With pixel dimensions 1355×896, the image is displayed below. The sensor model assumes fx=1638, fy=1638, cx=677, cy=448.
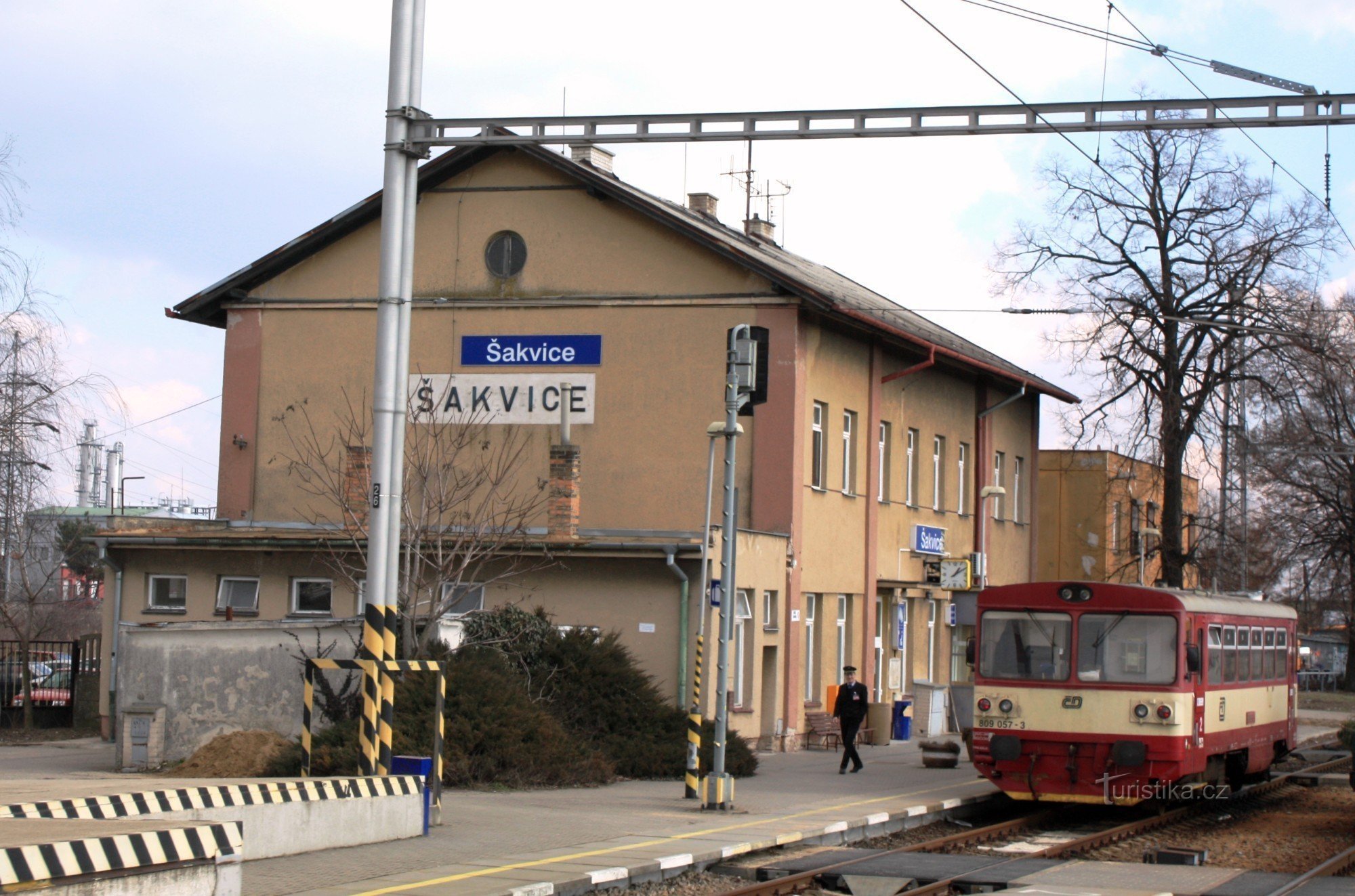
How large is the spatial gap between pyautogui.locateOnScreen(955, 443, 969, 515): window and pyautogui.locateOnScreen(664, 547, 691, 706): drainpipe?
40.1 feet

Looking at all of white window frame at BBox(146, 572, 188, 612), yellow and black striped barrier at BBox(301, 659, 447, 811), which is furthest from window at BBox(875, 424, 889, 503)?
yellow and black striped barrier at BBox(301, 659, 447, 811)

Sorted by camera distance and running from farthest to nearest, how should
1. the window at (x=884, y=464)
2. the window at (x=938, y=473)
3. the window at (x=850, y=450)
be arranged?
1. the window at (x=938, y=473)
2. the window at (x=884, y=464)
3. the window at (x=850, y=450)

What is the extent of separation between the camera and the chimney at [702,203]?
36.4 m

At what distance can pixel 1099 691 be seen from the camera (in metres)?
17.9

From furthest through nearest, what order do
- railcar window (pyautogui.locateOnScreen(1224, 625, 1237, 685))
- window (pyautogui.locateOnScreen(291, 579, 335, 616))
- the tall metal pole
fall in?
window (pyautogui.locateOnScreen(291, 579, 335, 616))
railcar window (pyautogui.locateOnScreen(1224, 625, 1237, 685))
the tall metal pole

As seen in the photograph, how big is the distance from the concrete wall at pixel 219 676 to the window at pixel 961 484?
17.5 metres

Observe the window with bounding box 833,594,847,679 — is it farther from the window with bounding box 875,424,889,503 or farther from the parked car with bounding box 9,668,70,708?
the parked car with bounding box 9,668,70,708

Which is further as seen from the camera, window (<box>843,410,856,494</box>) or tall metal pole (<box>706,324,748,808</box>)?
window (<box>843,410,856,494</box>)

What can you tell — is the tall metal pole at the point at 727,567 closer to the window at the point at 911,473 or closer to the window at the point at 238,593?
the window at the point at 238,593

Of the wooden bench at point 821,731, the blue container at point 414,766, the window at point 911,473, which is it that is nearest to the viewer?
the blue container at point 414,766

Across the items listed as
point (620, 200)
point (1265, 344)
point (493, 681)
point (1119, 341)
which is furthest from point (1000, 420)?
point (493, 681)

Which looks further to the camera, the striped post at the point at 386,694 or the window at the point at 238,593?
the window at the point at 238,593

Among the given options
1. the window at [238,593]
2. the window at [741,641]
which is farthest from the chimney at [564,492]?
the window at [238,593]

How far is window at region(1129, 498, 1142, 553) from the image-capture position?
45.5m
